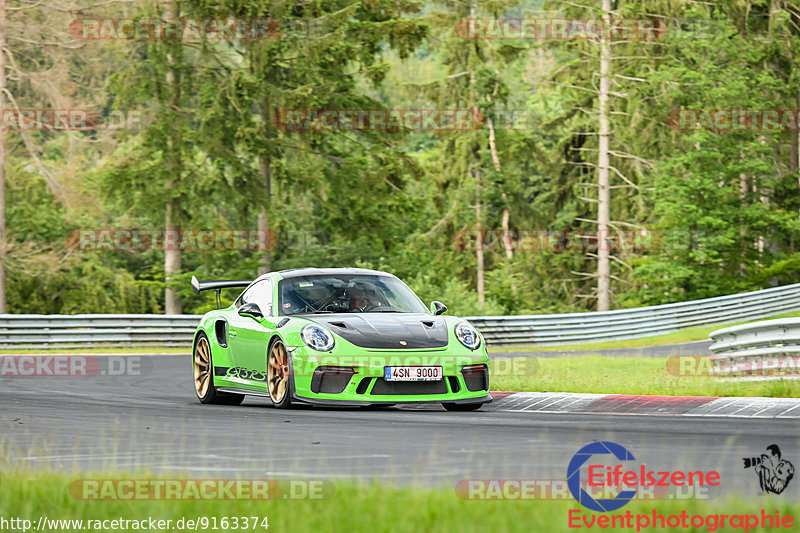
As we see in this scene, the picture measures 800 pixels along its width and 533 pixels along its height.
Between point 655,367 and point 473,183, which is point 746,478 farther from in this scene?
point 473,183

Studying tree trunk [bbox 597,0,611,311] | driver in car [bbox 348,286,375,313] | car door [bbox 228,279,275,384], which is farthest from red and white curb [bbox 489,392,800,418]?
tree trunk [bbox 597,0,611,311]

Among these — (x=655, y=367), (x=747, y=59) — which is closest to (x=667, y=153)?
(x=747, y=59)

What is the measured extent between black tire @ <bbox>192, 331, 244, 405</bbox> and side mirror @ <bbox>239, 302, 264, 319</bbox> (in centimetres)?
80

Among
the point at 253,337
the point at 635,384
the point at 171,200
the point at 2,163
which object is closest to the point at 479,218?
the point at 171,200

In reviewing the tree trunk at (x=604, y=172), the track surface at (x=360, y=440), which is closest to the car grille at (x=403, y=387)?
the track surface at (x=360, y=440)

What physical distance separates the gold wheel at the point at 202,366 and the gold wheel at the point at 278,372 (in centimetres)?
162

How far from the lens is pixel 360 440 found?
29.1 ft

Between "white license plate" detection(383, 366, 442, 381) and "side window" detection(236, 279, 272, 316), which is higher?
"side window" detection(236, 279, 272, 316)

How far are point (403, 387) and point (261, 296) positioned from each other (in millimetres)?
2554

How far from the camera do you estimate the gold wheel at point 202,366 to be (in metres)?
13.7

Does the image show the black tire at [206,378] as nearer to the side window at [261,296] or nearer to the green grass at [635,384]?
the side window at [261,296]

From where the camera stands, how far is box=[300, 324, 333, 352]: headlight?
37.7 feet

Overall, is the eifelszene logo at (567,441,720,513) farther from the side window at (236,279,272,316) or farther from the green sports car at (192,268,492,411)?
the side window at (236,279,272,316)

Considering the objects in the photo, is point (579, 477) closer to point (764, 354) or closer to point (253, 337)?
point (253, 337)
